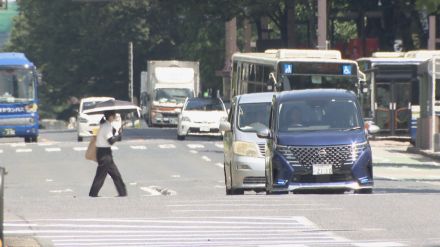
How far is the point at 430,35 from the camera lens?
66500mm

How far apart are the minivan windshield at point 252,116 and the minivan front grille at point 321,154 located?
11.2 feet

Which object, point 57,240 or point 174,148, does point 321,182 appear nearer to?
point 57,240

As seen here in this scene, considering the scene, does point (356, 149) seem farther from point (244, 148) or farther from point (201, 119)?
point (201, 119)

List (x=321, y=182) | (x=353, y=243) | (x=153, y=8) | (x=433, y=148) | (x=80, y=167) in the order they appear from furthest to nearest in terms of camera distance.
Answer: (x=153, y=8), (x=433, y=148), (x=80, y=167), (x=321, y=182), (x=353, y=243)

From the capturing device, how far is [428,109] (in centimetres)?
4641

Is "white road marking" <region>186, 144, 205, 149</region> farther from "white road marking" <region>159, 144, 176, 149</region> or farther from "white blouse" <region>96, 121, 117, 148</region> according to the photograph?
"white blouse" <region>96, 121, 117, 148</region>

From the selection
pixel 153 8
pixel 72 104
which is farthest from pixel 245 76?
pixel 72 104

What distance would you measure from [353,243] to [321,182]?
7673 mm

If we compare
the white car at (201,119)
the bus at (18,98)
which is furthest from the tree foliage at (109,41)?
the bus at (18,98)

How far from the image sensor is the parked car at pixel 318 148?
74.7 feet

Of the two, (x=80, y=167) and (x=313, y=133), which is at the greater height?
(x=313, y=133)

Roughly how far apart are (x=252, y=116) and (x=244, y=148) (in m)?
0.90

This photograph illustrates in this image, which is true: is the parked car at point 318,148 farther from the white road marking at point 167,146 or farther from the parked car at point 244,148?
the white road marking at point 167,146

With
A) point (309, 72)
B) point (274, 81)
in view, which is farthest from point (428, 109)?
point (274, 81)
